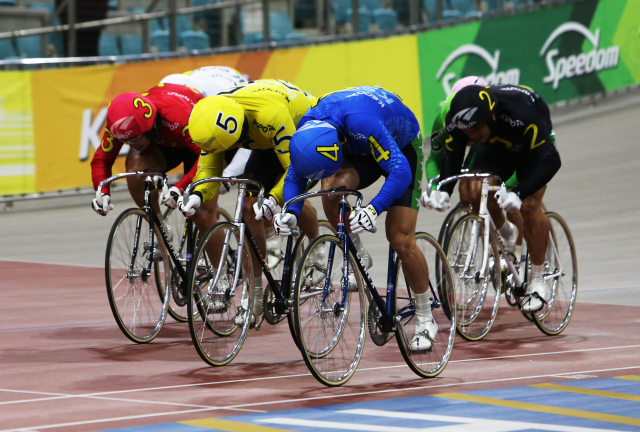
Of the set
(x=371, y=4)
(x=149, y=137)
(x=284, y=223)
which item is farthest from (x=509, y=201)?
(x=371, y=4)

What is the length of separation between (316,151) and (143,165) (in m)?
2.20

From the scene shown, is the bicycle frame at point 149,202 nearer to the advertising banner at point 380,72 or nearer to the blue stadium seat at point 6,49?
the advertising banner at point 380,72

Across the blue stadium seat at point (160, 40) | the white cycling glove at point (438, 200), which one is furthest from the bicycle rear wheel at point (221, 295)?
the blue stadium seat at point (160, 40)

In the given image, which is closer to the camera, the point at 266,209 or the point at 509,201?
the point at 266,209

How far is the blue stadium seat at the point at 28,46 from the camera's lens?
1357 centimetres

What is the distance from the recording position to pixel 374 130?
527 centimetres

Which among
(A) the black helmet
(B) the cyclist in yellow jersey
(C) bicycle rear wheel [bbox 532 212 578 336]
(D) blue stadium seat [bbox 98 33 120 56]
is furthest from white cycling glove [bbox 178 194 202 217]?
(D) blue stadium seat [bbox 98 33 120 56]

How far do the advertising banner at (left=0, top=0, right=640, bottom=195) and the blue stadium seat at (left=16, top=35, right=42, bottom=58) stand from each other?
18.0 inches

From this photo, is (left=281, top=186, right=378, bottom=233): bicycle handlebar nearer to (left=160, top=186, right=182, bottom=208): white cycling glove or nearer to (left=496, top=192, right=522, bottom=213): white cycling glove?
(left=160, top=186, right=182, bottom=208): white cycling glove

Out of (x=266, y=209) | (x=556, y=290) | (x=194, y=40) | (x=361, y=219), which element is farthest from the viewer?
(x=194, y=40)

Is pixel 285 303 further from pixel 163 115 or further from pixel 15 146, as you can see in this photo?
pixel 15 146

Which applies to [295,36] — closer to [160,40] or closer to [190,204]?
[160,40]

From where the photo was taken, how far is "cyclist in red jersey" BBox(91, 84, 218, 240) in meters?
6.57

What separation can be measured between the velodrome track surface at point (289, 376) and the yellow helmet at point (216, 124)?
1295mm
